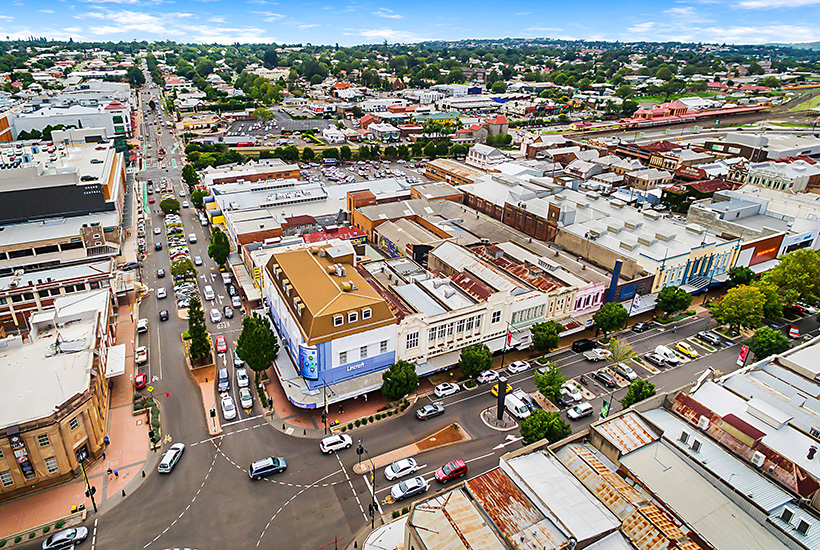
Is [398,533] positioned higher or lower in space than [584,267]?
lower

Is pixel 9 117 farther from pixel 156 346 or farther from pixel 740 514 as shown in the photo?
pixel 740 514

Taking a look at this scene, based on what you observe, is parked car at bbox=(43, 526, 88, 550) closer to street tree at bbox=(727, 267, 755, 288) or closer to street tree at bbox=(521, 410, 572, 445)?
street tree at bbox=(521, 410, 572, 445)

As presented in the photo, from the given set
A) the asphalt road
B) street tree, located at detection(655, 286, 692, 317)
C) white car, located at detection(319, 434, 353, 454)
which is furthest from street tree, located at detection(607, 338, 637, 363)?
white car, located at detection(319, 434, 353, 454)

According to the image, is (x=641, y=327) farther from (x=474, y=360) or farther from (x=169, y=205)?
(x=169, y=205)

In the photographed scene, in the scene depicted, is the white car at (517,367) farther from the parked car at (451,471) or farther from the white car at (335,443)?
the white car at (335,443)

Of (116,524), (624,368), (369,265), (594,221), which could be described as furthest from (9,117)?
(624,368)

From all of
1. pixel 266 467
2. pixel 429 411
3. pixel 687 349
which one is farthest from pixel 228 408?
pixel 687 349
